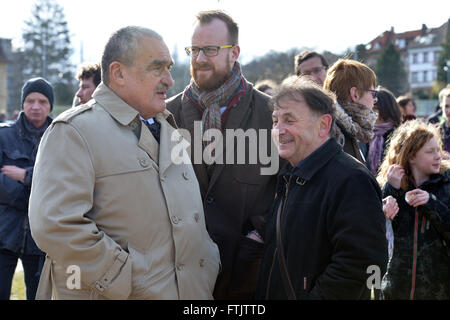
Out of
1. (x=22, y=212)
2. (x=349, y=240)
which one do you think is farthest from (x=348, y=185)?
(x=22, y=212)

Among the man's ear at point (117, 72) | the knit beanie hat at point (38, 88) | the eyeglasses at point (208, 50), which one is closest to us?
the man's ear at point (117, 72)

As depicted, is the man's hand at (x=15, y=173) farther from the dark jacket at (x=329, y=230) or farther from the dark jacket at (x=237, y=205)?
the dark jacket at (x=329, y=230)

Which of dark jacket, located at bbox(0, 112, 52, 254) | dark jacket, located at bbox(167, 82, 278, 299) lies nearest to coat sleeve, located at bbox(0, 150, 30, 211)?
dark jacket, located at bbox(0, 112, 52, 254)

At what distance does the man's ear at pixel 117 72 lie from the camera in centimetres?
245

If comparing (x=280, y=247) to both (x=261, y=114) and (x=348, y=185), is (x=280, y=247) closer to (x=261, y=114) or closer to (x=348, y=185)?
A: (x=348, y=185)

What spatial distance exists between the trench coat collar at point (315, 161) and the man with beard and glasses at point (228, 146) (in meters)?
0.60

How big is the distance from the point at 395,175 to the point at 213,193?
4.65 feet

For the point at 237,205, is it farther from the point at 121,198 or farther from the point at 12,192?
the point at 12,192

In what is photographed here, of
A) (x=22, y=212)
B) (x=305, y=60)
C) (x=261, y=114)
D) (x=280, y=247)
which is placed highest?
(x=305, y=60)

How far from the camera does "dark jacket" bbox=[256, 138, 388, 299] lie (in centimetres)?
212

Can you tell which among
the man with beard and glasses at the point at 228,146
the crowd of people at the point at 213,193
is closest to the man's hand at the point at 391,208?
the crowd of people at the point at 213,193

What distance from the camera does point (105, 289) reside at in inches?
85.2
